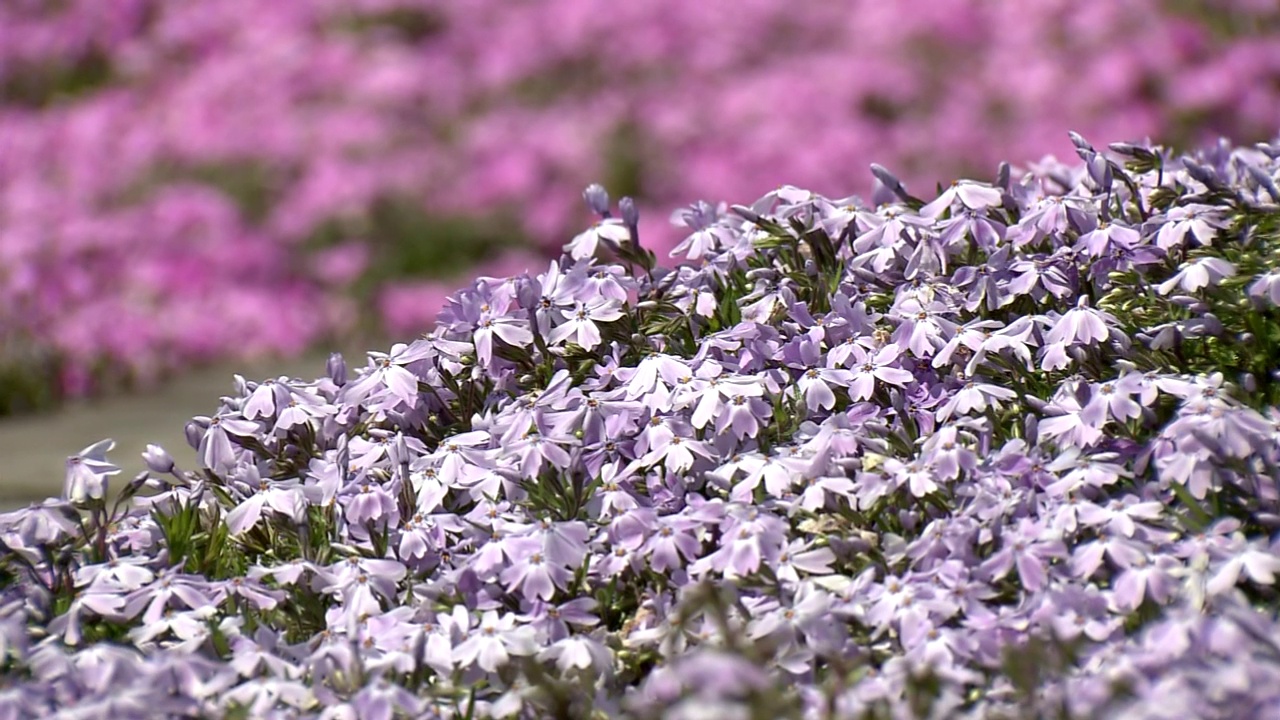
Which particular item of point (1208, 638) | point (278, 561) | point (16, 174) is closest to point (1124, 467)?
point (1208, 638)

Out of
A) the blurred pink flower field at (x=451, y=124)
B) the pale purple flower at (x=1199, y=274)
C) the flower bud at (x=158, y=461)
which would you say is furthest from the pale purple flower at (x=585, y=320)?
the blurred pink flower field at (x=451, y=124)

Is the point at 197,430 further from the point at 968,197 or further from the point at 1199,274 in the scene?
the point at 1199,274

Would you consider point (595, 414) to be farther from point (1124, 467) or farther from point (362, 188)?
point (362, 188)

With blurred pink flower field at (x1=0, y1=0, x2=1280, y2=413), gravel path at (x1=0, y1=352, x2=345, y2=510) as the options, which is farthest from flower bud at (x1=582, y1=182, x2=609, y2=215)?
blurred pink flower field at (x1=0, y1=0, x2=1280, y2=413)

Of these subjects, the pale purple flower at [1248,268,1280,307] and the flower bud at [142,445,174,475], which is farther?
the flower bud at [142,445,174,475]

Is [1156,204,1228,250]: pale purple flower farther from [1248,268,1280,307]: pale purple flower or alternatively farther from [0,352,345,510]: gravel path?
[0,352,345,510]: gravel path

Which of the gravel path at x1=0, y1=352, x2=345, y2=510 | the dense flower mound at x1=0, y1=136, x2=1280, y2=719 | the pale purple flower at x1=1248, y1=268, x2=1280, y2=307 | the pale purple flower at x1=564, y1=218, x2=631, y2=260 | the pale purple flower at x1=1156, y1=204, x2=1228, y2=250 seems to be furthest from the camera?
the gravel path at x1=0, y1=352, x2=345, y2=510

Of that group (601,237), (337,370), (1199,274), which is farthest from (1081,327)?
(337,370)

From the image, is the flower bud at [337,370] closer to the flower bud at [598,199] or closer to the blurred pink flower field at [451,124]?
the flower bud at [598,199]
